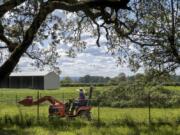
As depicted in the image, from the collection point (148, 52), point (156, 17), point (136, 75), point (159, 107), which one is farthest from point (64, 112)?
point (159, 107)

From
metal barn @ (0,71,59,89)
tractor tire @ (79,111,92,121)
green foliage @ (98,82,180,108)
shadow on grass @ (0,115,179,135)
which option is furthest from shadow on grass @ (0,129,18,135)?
metal barn @ (0,71,59,89)

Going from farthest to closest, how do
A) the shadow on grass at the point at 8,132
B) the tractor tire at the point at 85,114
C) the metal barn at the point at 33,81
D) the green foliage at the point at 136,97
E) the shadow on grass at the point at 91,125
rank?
the metal barn at the point at 33,81
the green foliage at the point at 136,97
the tractor tire at the point at 85,114
the shadow on grass at the point at 91,125
the shadow on grass at the point at 8,132

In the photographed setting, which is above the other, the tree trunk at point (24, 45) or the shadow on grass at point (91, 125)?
the tree trunk at point (24, 45)

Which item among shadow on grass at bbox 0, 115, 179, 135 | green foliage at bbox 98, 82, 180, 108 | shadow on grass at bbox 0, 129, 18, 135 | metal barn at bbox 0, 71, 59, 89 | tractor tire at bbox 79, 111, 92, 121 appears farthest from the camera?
metal barn at bbox 0, 71, 59, 89

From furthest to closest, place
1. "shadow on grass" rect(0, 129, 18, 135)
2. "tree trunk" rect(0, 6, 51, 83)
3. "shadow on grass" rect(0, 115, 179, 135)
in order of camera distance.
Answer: "tree trunk" rect(0, 6, 51, 83), "shadow on grass" rect(0, 115, 179, 135), "shadow on grass" rect(0, 129, 18, 135)

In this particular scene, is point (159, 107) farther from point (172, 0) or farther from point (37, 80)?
point (37, 80)

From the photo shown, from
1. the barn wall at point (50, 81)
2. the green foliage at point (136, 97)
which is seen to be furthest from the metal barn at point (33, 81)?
the green foliage at point (136, 97)

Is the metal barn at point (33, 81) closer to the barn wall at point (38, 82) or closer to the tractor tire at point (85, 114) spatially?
the barn wall at point (38, 82)

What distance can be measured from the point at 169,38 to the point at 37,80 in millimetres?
81525

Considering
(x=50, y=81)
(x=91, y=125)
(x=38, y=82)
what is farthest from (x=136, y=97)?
(x=50, y=81)

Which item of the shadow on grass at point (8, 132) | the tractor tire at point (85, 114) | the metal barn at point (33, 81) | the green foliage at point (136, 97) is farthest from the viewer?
the metal barn at point (33, 81)

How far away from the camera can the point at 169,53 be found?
2505cm

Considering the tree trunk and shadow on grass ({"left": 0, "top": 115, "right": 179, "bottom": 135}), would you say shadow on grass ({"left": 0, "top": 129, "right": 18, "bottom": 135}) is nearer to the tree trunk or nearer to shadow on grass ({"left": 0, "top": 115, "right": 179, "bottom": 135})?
shadow on grass ({"left": 0, "top": 115, "right": 179, "bottom": 135})

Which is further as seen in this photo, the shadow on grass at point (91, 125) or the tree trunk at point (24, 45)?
the tree trunk at point (24, 45)
